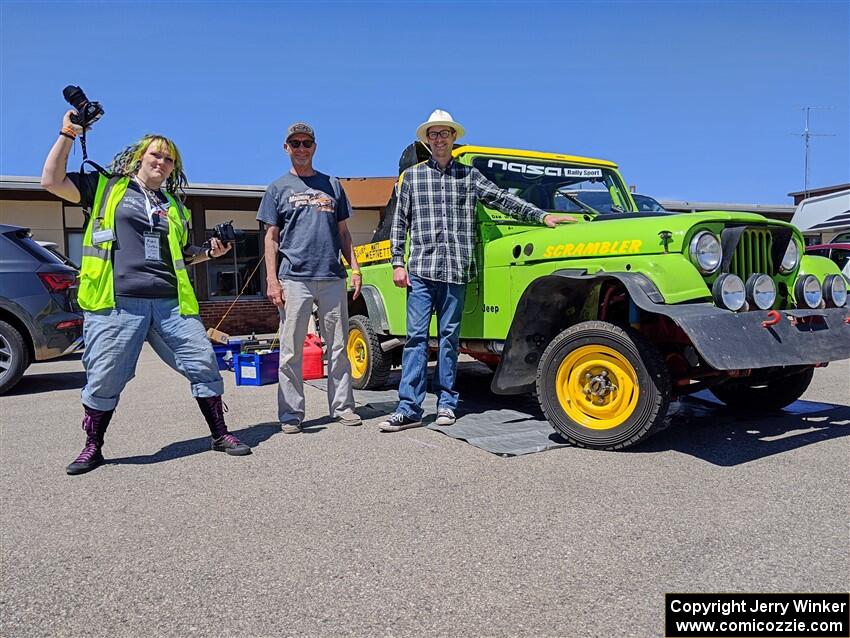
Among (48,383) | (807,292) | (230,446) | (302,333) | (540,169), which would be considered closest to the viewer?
(230,446)

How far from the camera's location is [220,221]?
1486cm

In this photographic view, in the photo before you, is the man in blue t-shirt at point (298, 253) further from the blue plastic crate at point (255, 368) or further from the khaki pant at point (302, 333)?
the blue plastic crate at point (255, 368)

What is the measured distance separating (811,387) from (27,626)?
6.24 metres

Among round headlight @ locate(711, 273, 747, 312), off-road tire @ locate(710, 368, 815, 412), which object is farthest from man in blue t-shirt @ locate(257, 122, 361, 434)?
off-road tire @ locate(710, 368, 815, 412)

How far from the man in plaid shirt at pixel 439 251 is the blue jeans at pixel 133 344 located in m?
1.29

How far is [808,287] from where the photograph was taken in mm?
4266

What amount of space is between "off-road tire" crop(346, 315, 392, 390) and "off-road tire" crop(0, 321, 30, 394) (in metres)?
3.34

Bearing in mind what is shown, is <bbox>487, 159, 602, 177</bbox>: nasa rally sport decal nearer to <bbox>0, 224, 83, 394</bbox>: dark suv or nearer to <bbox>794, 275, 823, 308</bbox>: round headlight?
<bbox>794, 275, 823, 308</bbox>: round headlight

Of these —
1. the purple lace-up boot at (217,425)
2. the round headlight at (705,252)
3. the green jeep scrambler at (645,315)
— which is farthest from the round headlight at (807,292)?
the purple lace-up boot at (217,425)

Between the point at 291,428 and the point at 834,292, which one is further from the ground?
the point at 834,292

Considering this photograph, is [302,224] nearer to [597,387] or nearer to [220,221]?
[597,387]

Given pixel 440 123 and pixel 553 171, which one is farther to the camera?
pixel 553 171

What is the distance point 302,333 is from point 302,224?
2.45 ft

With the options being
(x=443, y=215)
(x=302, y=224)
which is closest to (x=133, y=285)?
(x=302, y=224)
